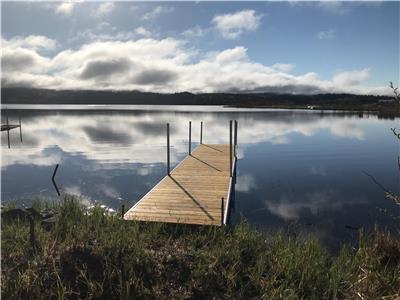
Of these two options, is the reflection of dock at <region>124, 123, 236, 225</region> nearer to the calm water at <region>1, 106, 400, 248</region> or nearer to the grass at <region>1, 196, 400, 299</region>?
the calm water at <region>1, 106, 400, 248</region>

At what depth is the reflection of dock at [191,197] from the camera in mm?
8789

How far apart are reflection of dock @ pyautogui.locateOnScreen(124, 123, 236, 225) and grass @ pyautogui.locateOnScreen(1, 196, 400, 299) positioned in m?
1.22

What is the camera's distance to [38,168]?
20031 mm

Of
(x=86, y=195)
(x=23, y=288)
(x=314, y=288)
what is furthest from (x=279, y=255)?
(x=86, y=195)

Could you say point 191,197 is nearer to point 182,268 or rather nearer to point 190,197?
point 190,197

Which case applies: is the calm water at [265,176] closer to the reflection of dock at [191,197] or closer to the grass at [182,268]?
the reflection of dock at [191,197]

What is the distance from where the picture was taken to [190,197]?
423 inches

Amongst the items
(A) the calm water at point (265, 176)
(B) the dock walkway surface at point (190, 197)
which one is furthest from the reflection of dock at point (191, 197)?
(A) the calm water at point (265, 176)

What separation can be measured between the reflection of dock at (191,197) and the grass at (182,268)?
1223 mm

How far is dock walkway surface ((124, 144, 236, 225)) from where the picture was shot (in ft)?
28.8

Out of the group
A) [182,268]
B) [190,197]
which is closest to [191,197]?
[190,197]

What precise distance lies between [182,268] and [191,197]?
4.60m

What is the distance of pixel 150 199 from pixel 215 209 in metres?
2.16

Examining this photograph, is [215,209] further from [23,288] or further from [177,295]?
[23,288]
